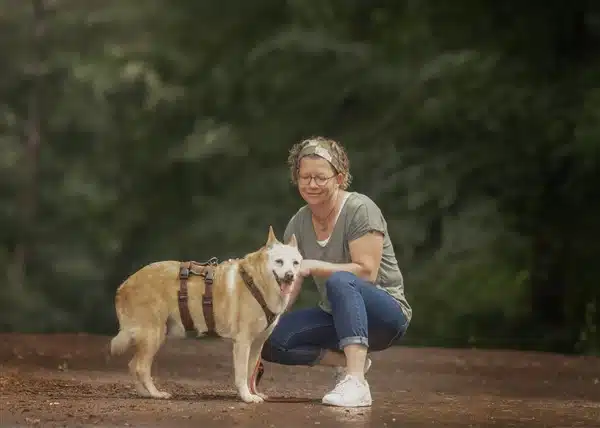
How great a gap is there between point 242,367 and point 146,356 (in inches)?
21.0

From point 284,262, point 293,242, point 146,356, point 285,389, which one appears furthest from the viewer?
point 285,389

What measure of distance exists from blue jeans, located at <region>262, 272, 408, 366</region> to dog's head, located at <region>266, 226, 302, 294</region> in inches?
9.2

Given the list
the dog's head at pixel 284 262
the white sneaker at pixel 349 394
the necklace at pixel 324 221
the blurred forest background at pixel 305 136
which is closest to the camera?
the dog's head at pixel 284 262

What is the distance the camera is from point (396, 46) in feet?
43.2

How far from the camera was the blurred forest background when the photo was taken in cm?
1154

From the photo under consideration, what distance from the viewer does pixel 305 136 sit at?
1405 centimetres

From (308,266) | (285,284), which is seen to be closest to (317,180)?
(308,266)

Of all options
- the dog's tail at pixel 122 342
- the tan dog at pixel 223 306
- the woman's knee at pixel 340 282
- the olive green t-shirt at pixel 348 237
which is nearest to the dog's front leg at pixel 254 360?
the tan dog at pixel 223 306

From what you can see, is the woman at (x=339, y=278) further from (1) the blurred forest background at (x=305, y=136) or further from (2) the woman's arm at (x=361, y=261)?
(1) the blurred forest background at (x=305, y=136)

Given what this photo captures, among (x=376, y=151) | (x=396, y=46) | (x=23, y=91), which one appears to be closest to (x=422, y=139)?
(x=376, y=151)

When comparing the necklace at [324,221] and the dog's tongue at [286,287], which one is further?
the necklace at [324,221]

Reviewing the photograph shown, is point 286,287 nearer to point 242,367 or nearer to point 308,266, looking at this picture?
point 308,266

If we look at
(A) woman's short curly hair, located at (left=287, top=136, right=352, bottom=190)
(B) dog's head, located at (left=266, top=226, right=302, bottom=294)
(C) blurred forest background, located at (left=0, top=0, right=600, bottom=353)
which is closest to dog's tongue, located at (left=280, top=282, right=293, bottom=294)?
(B) dog's head, located at (left=266, top=226, right=302, bottom=294)

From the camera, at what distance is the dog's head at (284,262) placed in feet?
17.2
